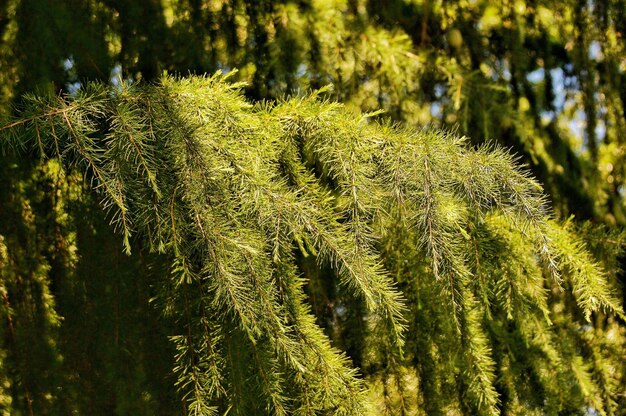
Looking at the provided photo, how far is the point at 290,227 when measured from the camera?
121 cm

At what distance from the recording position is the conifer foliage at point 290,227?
1.18 metres

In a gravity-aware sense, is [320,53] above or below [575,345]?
above

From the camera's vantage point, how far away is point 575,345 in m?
1.92

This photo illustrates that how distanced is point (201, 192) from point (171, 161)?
67mm

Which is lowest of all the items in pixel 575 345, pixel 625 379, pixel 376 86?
pixel 625 379

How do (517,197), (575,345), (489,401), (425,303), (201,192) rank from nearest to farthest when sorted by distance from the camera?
(201,192) < (517,197) < (489,401) < (425,303) < (575,345)

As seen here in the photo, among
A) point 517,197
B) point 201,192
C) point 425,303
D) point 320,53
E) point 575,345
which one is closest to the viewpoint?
point 201,192

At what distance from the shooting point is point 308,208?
1233 mm

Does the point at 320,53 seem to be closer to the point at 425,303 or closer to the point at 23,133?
the point at 425,303

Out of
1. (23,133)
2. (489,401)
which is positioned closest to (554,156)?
(489,401)

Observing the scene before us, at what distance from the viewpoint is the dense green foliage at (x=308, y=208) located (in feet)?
3.95

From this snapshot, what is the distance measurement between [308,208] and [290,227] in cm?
4

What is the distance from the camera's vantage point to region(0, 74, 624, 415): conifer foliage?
1.18 m

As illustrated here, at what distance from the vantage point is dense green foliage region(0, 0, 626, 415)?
3.95 feet
